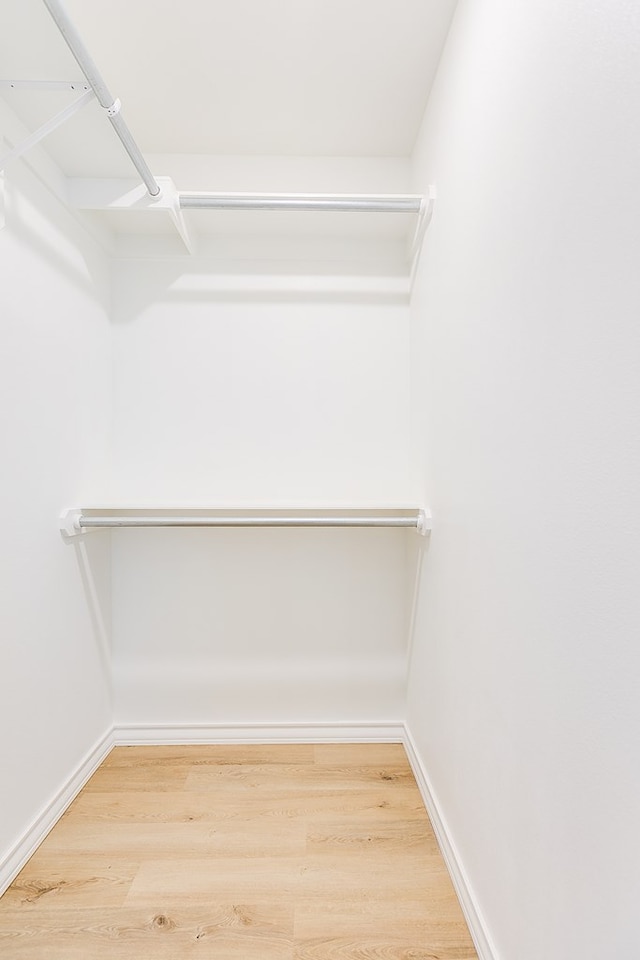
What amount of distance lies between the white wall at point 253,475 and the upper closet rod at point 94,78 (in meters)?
0.59

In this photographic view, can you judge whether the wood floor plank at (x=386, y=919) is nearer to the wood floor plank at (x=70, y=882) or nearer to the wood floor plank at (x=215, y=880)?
the wood floor plank at (x=215, y=880)

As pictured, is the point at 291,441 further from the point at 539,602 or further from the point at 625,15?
the point at 625,15

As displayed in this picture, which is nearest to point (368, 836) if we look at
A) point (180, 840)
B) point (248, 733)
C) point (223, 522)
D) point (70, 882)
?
point (180, 840)

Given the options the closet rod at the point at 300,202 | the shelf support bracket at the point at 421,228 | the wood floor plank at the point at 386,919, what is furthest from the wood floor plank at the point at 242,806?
the closet rod at the point at 300,202

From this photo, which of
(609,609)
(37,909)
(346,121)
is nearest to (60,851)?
(37,909)

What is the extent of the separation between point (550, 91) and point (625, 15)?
0.23 m

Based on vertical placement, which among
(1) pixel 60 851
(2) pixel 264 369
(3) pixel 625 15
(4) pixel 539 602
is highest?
(3) pixel 625 15

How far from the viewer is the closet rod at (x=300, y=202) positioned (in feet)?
6.12

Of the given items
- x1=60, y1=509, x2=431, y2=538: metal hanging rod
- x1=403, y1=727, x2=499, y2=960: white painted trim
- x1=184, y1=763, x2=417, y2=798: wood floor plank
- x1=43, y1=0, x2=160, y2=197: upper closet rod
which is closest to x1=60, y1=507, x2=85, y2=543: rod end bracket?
x1=60, y1=509, x2=431, y2=538: metal hanging rod

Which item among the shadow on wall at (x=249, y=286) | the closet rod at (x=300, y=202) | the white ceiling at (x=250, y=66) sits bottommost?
the shadow on wall at (x=249, y=286)

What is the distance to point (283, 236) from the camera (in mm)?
2266

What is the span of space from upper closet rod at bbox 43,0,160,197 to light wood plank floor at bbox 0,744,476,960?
2.05m

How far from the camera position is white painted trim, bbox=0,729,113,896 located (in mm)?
1497

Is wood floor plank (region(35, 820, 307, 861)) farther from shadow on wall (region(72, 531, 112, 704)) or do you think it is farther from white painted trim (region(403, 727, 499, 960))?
shadow on wall (region(72, 531, 112, 704))
